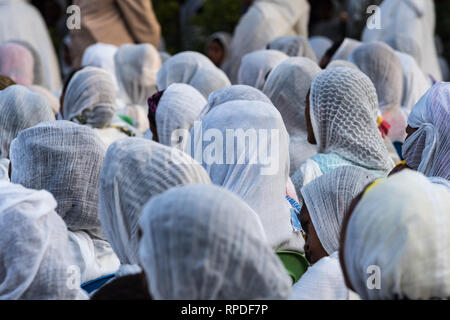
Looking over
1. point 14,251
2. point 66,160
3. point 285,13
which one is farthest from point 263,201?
point 285,13

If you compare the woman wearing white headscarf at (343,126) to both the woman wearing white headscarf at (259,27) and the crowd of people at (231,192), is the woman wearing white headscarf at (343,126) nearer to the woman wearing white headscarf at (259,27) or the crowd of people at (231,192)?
the crowd of people at (231,192)

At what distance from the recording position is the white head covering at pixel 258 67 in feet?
18.3

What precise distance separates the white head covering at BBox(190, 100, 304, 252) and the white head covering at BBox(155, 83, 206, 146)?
91 cm

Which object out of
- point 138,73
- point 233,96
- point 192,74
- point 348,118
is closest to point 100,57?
point 138,73

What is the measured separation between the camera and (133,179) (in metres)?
2.28

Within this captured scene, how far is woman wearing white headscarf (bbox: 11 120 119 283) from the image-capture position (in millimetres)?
2758

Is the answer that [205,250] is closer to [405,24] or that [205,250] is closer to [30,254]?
[30,254]

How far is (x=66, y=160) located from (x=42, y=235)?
646 millimetres

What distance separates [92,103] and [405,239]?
3013 mm

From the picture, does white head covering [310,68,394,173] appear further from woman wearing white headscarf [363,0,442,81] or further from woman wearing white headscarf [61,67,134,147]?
woman wearing white headscarf [363,0,442,81]

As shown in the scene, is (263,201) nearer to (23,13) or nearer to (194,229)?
(194,229)

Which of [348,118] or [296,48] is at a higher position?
[348,118]

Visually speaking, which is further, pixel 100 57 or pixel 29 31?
pixel 29 31

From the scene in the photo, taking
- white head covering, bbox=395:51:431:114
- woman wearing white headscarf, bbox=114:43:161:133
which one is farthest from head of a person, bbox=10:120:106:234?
woman wearing white headscarf, bbox=114:43:161:133
